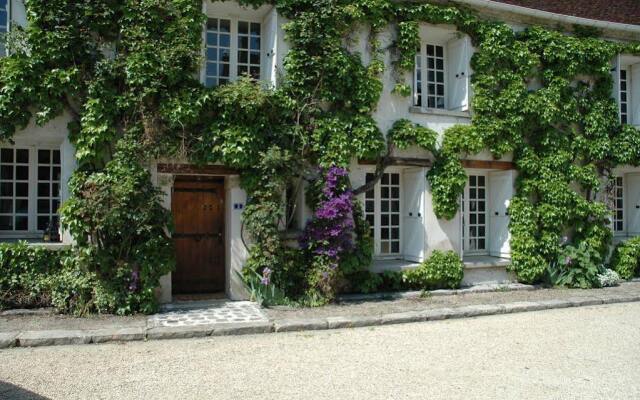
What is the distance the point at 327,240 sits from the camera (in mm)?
8750

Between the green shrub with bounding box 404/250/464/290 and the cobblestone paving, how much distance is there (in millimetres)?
3215

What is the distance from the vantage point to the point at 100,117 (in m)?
8.02

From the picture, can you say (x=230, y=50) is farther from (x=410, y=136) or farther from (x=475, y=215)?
(x=475, y=215)

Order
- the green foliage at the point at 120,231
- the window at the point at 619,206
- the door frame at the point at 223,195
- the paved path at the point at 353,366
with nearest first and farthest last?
the paved path at the point at 353,366 < the green foliage at the point at 120,231 < the door frame at the point at 223,195 < the window at the point at 619,206

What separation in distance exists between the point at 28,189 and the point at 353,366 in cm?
611

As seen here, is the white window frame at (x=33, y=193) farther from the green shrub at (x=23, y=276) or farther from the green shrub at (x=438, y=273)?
the green shrub at (x=438, y=273)

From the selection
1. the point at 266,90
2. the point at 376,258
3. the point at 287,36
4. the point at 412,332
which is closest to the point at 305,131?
the point at 266,90

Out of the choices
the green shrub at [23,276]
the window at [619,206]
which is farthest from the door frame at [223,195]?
the window at [619,206]

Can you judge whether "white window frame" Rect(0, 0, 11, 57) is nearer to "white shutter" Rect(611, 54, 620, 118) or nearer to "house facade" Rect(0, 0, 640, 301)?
"house facade" Rect(0, 0, 640, 301)

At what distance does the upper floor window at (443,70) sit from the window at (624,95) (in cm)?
509

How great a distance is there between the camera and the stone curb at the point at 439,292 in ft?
30.6

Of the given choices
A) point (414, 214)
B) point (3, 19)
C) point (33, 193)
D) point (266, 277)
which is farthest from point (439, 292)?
point (3, 19)

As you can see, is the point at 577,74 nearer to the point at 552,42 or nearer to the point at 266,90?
the point at 552,42

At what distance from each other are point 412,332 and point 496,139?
17.0 ft
